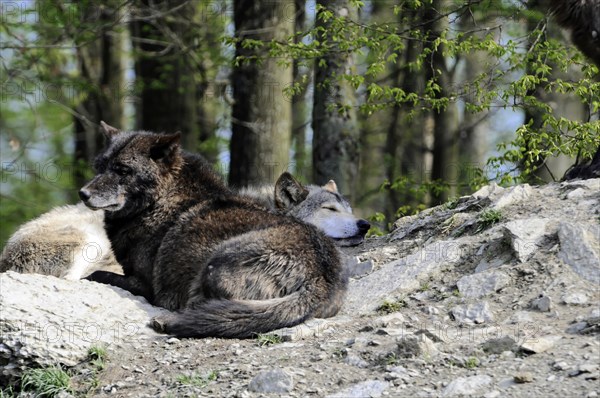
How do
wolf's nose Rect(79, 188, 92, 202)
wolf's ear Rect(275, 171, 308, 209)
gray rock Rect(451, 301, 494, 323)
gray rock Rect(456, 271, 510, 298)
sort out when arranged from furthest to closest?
wolf's ear Rect(275, 171, 308, 209) < wolf's nose Rect(79, 188, 92, 202) < gray rock Rect(456, 271, 510, 298) < gray rock Rect(451, 301, 494, 323)

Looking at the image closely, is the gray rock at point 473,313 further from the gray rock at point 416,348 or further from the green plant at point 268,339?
the green plant at point 268,339

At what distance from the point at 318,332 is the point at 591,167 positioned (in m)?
3.85

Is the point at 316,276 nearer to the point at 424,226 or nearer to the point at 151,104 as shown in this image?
the point at 424,226

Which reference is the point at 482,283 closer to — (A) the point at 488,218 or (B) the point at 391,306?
(B) the point at 391,306

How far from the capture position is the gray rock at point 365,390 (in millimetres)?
5453

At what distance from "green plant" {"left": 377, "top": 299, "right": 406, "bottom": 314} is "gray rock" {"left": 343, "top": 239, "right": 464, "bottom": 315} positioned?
92mm

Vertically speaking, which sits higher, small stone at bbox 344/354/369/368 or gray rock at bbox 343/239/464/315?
gray rock at bbox 343/239/464/315

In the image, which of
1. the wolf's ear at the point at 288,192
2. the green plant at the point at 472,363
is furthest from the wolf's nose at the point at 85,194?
the green plant at the point at 472,363

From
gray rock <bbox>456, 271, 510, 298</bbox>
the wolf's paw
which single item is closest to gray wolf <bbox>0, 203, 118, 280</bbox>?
the wolf's paw

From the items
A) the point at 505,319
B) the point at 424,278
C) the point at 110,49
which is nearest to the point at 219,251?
the point at 424,278

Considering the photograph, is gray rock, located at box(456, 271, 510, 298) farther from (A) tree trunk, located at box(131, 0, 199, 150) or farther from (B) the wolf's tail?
(A) tree trunk, located at box(131, 0, 199, 150)

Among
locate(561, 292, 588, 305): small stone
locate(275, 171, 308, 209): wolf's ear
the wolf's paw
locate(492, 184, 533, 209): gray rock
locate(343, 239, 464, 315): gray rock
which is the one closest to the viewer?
locate(561, 292, 588, 305): small stone

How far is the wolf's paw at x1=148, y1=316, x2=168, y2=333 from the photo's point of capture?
7.04 m

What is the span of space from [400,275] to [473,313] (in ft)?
4.05
